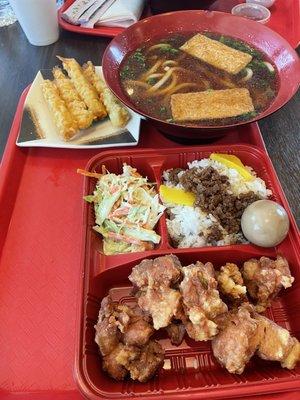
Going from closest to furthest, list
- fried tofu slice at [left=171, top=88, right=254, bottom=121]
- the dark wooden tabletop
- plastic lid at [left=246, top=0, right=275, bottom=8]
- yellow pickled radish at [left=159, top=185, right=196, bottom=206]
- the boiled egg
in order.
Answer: the boiled egg, yellow pickled radish at [left=159, top=185, right=196, bottom=206], fried tofu slice at [left=171, top=88, right=254, bottom=121], the dark wooden tabletop, plastic lid at [left=246, top=0, right=275, bottom=8]

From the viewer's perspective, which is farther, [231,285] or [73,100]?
[73,100]

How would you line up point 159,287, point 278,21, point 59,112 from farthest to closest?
1. point 278,21
2. point 59,112
3. point 159,287

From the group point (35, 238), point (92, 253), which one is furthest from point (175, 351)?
point (35, 238)

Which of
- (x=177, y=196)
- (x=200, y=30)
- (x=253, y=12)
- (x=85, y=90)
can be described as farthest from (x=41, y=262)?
(x=253, y=12)

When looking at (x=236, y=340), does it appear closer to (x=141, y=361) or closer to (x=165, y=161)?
(x=141, y=361)

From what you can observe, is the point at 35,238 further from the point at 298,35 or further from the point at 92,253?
the point at 298,35

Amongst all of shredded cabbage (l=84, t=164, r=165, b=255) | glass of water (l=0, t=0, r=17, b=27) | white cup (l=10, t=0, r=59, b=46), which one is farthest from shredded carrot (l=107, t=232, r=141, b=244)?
glass of water (l=0, t=0, r=17, b=27)

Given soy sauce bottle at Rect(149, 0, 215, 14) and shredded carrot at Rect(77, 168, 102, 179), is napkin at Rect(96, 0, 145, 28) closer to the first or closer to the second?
soy sauce bottle at Rect(149, 0, 215, 14)
